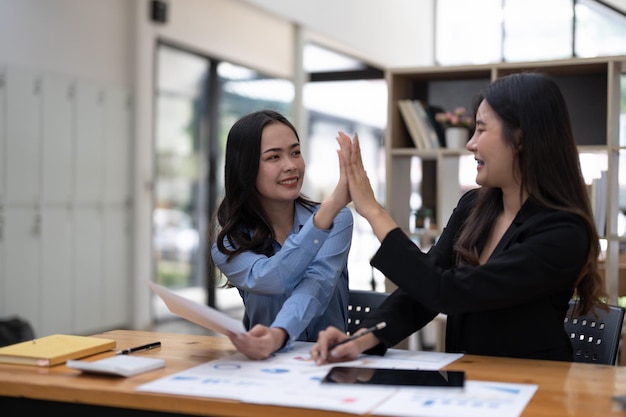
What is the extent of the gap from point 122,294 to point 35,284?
1001mm

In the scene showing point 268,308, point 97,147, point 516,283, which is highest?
point 97,147

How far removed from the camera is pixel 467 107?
5277 mm

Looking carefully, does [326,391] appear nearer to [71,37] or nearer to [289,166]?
[289,166]

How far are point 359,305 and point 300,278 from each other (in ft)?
1.01

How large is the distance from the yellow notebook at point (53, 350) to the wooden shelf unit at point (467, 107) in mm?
3113

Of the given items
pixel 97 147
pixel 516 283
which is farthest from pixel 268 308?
pixel 97 147

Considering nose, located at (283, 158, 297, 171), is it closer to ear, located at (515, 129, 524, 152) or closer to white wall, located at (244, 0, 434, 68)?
ear, located at (515, 129, 524, 152)

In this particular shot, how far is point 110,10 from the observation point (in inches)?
261

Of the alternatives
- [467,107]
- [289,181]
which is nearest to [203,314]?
[289,181]

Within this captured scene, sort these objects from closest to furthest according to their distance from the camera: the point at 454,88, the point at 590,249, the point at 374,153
Result: the point at 590,249 → the point at 454,88 → the point at 374,153

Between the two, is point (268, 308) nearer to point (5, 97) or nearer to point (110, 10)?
point (5, 97)

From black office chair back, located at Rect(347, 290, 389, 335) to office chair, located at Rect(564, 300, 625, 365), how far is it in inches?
21.8

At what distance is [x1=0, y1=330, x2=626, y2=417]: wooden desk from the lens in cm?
151

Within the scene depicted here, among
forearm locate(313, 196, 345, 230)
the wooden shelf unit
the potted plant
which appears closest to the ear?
forearm locate(313, 196, 345, 230)
